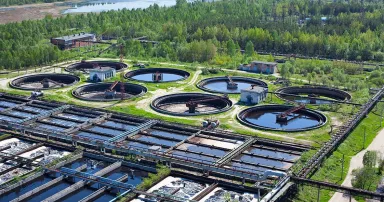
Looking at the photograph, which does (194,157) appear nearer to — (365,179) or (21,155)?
(365,179)

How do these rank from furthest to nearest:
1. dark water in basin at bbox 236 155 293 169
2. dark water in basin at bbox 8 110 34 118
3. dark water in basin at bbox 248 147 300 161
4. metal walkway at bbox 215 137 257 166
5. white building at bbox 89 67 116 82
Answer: white building at bbox 89 67 116 82, dark water in basin at bbox 8 110 34 118, dark water in basin at bbox 248 147 300 161, dark water in basin at bbox 236 155 293 169, metal walkway at bbox 215 137 257 166

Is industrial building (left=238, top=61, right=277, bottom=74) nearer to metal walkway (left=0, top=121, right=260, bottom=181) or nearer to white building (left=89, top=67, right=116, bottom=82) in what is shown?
white building (left=89, top=67, right=116, bottom=82)

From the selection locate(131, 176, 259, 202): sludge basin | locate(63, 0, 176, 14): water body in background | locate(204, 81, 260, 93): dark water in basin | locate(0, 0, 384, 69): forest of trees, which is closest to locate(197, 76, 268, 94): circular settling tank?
locate(204, 81, 260, 93): dark water in basin

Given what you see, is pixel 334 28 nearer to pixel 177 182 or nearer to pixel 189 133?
pixel 189 133

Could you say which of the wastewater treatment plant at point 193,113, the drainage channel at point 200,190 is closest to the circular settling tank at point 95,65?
the wastewater treatment plant at point 193,113

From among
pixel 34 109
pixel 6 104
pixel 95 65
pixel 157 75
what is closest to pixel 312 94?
pixel 157 75

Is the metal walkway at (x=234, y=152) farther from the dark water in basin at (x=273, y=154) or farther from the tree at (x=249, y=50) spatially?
the tree at (x=249, y=50)
